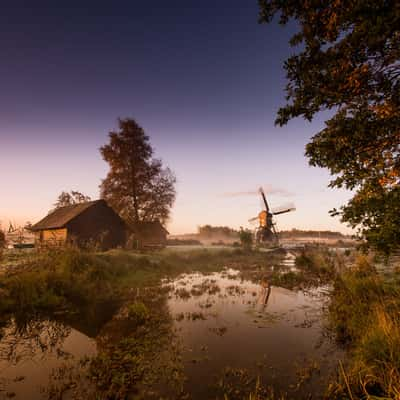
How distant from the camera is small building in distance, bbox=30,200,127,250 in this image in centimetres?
2194

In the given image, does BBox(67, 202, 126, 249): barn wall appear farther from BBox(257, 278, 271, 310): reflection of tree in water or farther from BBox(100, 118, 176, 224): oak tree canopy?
BBox(257, 278, 271, 310): reflection of tree in water

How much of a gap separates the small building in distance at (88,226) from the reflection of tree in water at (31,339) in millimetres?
14069

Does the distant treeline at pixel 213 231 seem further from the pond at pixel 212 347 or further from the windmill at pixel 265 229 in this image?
the pond at pixel 212 347

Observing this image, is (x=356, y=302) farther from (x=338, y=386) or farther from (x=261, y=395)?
(x=261, y=395)

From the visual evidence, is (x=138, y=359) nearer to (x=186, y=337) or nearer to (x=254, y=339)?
(x=186, y=337)

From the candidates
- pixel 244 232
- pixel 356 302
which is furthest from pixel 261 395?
pixel 244 232

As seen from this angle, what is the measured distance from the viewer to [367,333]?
484 cm

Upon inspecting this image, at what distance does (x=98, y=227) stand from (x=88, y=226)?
1.14 metres

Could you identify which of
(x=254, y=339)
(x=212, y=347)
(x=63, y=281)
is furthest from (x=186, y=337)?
(x=63, y=281)

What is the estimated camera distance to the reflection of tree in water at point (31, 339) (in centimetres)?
531

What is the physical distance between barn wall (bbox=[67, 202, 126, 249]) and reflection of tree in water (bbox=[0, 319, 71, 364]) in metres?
15.4

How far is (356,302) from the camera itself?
7.60 metres

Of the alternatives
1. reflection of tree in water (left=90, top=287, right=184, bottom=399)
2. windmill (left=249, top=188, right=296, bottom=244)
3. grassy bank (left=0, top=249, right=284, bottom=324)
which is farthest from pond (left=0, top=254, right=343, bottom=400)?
windmill (left=249, top=188, right=296, bottom=244)

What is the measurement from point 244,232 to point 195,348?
3303 centimetres
